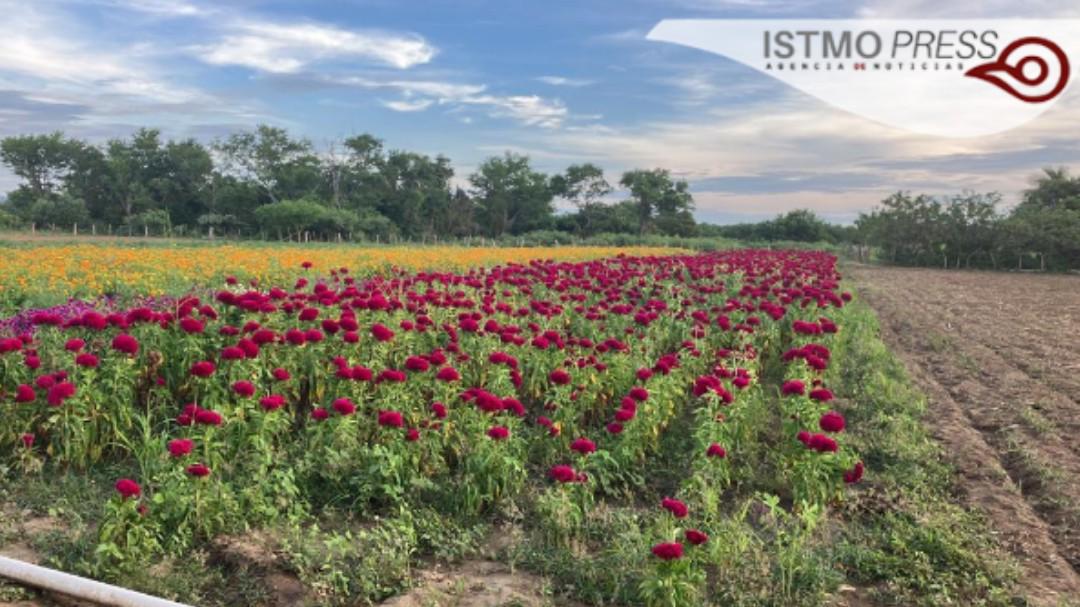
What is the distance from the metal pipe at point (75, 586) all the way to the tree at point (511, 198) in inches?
2719

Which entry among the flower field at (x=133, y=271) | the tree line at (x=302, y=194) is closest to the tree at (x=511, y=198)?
the tree line at (x=302, y=194)

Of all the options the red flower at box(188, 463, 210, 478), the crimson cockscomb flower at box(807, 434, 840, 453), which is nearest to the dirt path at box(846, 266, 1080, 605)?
the crimson cockscomb flower at box(807, 434, 840, 453)

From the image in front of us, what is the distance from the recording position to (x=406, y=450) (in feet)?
15.6

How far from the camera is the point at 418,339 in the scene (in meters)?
6.64

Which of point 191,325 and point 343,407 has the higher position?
point 191,325

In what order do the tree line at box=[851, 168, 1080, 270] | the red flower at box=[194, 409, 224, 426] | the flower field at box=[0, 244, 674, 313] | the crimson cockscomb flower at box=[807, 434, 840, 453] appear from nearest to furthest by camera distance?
the red flower at box=[194, 409, 224, 426] < the crimson cockscomb flower at box=[807, 434, 840, 453] < the flower field at box=[0, 244, 674, 313] < the tree line at box=[851, 168, 1080, 270]

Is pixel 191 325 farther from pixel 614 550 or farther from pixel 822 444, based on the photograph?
pixel 822 444

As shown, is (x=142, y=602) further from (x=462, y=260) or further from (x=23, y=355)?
(x=462, y=260)

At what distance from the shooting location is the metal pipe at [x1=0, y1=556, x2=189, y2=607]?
10.9 feet

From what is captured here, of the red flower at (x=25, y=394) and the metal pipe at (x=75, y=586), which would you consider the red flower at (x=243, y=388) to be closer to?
the metal pipe at (x=75, y=586)

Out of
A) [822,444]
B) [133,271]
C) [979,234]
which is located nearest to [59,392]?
[822,444]

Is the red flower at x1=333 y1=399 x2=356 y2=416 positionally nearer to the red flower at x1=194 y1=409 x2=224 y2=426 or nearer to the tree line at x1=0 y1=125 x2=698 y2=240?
the red flower at x1=194 y1=409 x2=224 y2=426

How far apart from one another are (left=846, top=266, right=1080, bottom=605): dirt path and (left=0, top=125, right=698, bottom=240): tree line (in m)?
48.0

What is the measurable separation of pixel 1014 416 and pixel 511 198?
6755cm
